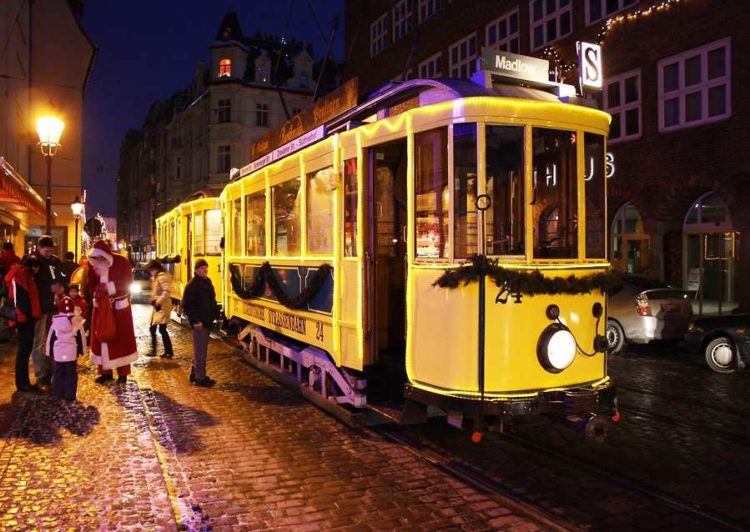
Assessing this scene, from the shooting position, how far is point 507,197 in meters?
5.43

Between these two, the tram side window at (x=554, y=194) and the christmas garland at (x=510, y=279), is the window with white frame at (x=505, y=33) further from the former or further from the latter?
the christmas garland at (x=510, y=279)

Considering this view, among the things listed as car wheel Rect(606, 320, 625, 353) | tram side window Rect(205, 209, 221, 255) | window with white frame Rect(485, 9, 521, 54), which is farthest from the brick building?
tram side window Rect(205, 209, 221, 255)

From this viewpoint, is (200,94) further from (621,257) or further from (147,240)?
(621,257)

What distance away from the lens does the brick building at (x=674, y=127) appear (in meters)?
15.1

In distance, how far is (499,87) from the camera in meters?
5.69

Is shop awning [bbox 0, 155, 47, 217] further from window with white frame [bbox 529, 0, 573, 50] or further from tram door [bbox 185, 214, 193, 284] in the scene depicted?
window with white frame [bbox 529, 0, 573, 50]

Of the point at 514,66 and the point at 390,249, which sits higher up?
the point at 514,66

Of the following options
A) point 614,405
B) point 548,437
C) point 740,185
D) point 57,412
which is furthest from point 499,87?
point 740,185

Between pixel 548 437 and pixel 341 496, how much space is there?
257 cm

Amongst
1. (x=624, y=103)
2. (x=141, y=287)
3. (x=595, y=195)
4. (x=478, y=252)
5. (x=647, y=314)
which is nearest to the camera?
(x=478, y=252)

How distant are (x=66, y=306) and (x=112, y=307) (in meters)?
0.58

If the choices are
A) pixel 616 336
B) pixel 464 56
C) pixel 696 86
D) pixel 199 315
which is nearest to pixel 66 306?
pixel 199 315

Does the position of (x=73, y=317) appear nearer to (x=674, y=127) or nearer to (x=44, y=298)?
(x=44, y=298)

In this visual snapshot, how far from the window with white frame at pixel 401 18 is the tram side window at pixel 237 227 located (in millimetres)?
18311
